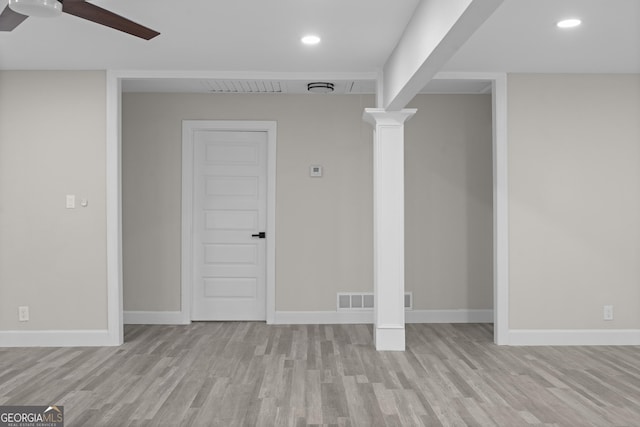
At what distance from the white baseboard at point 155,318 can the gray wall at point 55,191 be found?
0.93 metres

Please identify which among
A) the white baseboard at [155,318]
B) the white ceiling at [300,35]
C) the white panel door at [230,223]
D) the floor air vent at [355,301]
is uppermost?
the white ceiling at [300,35]

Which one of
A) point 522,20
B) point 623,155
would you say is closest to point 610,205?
point 623,155

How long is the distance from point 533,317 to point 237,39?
346 cm

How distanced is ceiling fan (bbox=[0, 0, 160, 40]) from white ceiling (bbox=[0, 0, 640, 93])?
493mm

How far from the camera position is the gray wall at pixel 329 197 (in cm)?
575

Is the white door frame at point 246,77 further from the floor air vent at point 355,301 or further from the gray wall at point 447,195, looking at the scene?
the floor air vent at point 355,301

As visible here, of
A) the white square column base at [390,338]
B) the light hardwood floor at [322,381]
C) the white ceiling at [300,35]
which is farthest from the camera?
the white square column base at [390,338]

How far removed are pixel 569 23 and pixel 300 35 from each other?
5.95 feet

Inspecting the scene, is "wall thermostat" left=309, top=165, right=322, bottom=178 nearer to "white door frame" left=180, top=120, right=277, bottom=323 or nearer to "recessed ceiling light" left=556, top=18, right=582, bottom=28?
"white door frame" left=180, top=120, right=277, bottom=323

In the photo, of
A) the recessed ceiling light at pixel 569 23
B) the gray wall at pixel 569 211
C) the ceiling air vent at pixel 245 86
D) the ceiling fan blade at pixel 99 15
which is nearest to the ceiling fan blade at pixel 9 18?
the ceiling fan blade at pixel 99 15

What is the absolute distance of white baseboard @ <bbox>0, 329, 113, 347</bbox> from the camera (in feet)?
15.5

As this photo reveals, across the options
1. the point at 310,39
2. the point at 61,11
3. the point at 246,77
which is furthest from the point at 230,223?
the point at 61,11

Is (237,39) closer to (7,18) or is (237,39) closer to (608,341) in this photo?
(7,18)

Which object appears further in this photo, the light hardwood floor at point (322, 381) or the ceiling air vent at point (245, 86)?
the ceiling air vent at point (245, 86)
